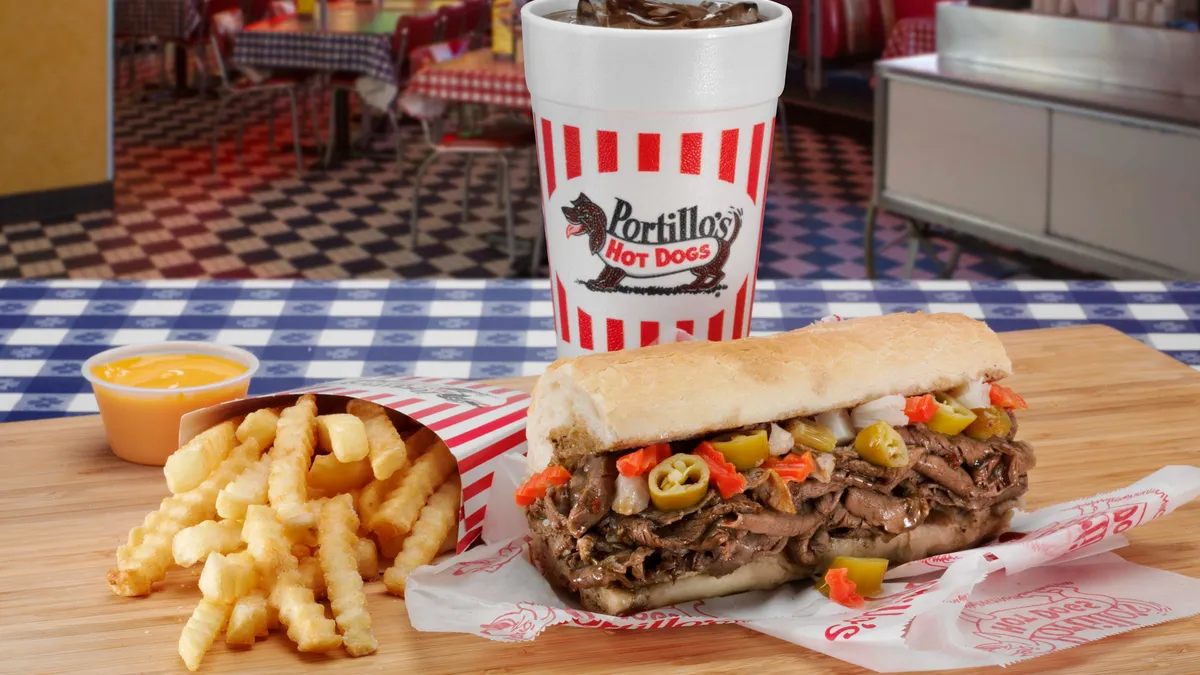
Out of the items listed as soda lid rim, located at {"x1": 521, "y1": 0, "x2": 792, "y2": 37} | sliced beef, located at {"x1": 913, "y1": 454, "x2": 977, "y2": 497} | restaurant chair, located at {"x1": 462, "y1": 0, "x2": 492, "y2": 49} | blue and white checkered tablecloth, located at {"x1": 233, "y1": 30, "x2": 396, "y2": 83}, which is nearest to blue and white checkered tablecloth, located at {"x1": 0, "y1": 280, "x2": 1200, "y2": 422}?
sliced beef, located at {"x1": 913, "y1": 454, "x2": 977, "y2": 497}

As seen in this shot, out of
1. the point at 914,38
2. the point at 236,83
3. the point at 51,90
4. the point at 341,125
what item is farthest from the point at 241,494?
the point at 341,125

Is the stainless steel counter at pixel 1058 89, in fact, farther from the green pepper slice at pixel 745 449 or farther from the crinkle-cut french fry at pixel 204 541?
the crinkle-cut french fry at pixel 204 541

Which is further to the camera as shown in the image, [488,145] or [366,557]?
[488,145]

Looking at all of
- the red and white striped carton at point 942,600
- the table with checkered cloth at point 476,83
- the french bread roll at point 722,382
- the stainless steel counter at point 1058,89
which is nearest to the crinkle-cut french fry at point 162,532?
the red and white striped carton at point 942,600

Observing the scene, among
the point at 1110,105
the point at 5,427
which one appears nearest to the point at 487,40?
the point at 1110,105

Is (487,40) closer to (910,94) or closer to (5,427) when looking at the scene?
A: (910,94)

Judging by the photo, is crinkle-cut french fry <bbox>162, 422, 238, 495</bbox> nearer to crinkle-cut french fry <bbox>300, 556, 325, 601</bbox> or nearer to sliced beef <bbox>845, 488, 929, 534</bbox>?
crinkle-cut french fry <bbox>300, 556, 325, 601</bbox>

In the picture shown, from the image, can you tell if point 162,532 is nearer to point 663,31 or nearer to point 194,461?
point 194,461
